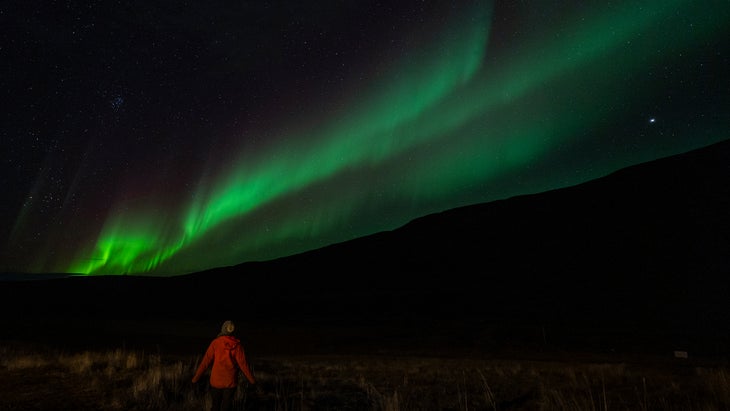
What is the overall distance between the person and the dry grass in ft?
4.67

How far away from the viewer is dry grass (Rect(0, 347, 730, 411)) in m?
7.54

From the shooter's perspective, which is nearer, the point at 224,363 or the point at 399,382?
the point at 224,363

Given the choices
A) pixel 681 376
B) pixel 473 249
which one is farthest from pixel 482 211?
pixel 681 376

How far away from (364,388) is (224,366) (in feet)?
16.2

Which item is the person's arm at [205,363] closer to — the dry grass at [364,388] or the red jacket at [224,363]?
the red jacket at [224,363]

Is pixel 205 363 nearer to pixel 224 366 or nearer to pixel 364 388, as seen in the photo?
pixel 224 366

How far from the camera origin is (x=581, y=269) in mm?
53781

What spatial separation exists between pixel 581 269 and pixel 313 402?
53.0 m

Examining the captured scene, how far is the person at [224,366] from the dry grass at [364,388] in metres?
1.42

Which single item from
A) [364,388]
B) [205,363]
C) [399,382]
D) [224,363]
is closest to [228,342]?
[224,363]

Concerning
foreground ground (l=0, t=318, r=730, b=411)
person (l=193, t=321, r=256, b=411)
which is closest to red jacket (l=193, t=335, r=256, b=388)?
person (l=193, t=321, r=256, b=411)

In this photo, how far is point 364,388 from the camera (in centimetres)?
991

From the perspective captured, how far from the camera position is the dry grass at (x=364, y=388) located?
7.54 meters

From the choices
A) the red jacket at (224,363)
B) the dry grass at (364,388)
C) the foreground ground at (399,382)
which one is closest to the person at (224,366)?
the red jacket at (224,363)
